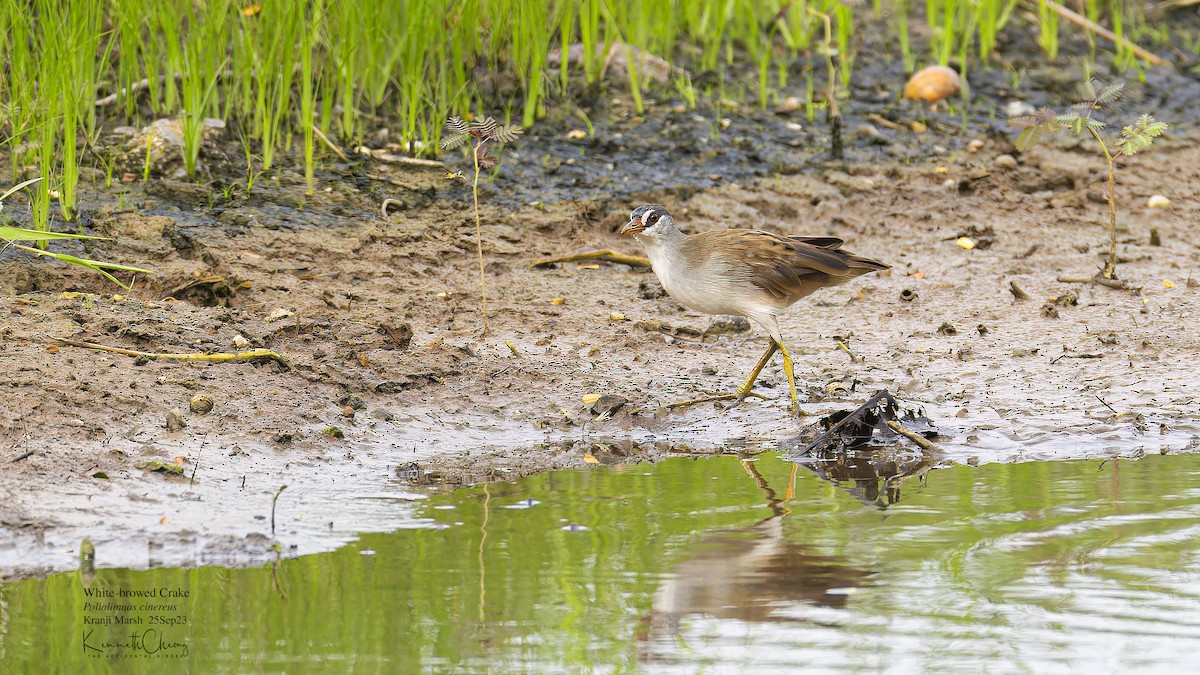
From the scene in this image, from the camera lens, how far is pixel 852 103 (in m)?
8.84

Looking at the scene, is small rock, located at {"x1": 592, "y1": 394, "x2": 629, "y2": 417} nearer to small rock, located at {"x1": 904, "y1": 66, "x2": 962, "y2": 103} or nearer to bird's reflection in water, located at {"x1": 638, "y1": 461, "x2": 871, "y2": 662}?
bird's reflection in water, located at {"x1": 638, "y1": 461, "x2": 871, "y2": 662}

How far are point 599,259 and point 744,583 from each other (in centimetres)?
365

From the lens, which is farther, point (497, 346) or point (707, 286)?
point (497, 346)

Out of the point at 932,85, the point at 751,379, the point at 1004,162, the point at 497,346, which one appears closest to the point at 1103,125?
the point at 1004,162

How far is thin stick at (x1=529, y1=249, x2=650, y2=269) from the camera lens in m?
6.96

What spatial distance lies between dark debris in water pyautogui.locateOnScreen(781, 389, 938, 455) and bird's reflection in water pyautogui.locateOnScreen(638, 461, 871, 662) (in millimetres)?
1066

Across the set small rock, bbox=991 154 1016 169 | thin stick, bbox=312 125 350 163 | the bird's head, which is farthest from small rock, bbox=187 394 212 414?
small rock, bbox=991 154 1016 169

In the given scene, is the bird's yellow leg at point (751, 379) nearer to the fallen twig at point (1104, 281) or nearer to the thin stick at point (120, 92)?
the fallen twig at point (1104, 281)

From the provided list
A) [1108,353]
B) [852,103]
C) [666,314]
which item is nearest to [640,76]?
[852,103]

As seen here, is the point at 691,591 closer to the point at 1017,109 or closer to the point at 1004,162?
the point at 1004,162

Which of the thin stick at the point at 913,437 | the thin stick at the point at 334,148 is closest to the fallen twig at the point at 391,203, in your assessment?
the thin stick at the point at 334,148

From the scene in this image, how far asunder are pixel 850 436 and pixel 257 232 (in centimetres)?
316

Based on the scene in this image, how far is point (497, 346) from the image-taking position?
6.12 metres

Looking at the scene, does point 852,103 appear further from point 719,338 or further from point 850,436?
point 850,436
